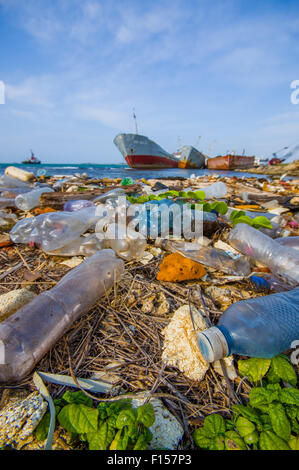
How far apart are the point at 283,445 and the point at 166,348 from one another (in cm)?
44

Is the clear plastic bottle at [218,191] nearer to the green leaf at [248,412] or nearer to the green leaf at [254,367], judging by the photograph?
the green leaf at [254,367]

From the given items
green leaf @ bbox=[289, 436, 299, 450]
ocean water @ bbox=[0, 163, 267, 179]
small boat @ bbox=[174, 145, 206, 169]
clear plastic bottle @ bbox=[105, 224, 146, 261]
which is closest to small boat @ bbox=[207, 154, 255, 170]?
small boat @ bbox=[174, 145, 206, 169]

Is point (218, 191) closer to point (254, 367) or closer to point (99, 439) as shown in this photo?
point (254, 367)

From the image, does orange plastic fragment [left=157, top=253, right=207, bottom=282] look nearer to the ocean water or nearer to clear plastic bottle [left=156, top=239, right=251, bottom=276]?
clear plastic bottle [left=156, top=239, right=251, bottom=276]

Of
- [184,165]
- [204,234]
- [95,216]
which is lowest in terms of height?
[204,234]

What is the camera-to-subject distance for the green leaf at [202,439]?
569 millimetres

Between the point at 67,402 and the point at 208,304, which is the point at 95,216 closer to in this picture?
the point at 208,304

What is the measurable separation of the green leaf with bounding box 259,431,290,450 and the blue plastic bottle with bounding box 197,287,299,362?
224 mm

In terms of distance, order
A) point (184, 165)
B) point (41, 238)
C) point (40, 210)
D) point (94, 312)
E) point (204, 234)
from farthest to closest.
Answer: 1. point (184, 165)
2. point (40, 210)
3. point (204, 234)
4. point (41, 238)
5. point (94, 312)

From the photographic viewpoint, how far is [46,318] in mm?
920

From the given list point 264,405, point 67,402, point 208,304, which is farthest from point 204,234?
point 67,402

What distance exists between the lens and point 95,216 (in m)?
2.04

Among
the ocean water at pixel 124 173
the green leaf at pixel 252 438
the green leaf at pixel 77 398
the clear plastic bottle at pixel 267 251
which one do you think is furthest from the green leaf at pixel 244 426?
the ocean water at pixel 124 173

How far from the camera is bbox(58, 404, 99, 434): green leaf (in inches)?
22.4
